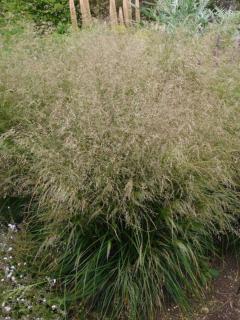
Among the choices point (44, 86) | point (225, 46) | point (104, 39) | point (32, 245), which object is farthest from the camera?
point (225, 46)

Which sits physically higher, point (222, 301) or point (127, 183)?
point (127, 183)

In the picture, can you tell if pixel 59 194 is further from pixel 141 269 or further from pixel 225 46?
pixel 225 46

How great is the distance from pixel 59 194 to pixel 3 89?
1.28m

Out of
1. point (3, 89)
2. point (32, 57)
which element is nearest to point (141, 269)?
point (3, 89)

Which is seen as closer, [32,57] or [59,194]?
[59,194]

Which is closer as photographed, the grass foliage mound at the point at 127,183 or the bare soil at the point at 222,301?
the grass foliage mound at the point at 127,183

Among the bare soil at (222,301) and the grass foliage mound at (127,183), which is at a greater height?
the grass foliage mound at (127,183)

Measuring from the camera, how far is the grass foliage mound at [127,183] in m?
2.46

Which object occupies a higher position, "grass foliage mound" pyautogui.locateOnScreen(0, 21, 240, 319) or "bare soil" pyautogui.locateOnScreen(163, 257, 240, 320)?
"grass foliage mound" pyautogui.locateOnScreen(0, 21, 240, 319)

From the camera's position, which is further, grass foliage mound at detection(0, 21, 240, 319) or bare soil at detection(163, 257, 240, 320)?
bare soil at detection(163, 257, 240, 320)

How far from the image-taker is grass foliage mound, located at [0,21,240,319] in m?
2.46

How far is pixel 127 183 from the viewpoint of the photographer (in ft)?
7.88

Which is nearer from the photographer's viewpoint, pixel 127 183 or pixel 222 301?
pixel 127 183

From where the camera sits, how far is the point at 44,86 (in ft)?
10.5
